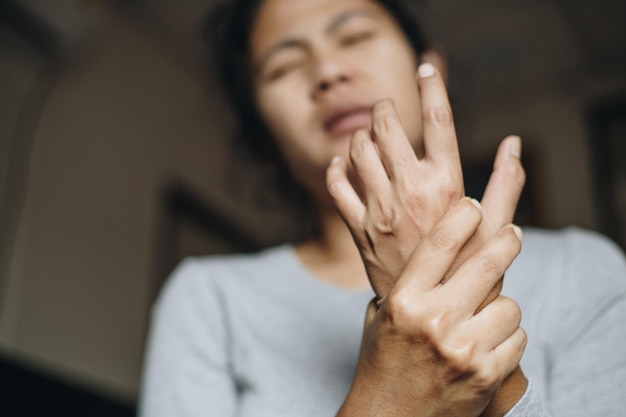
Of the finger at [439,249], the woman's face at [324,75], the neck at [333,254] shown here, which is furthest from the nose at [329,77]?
the finger at [439,249]

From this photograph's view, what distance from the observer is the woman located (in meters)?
0.44

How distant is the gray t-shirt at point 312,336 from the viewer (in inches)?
22.3

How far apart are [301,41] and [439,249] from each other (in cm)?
51

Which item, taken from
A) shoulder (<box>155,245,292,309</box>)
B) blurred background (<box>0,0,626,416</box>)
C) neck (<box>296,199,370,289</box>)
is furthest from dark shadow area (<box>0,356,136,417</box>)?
neck (<box>296,199,370,289</box>)

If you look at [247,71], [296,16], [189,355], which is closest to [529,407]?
[189,355]

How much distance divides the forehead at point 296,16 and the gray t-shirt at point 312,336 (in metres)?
0.34

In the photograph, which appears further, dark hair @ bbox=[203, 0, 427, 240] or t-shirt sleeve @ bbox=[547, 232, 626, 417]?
dark hair @ bbox=[203, 0, 427, 240]

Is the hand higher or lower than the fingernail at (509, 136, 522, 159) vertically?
lower

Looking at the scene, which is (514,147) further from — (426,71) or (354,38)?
(354,38)

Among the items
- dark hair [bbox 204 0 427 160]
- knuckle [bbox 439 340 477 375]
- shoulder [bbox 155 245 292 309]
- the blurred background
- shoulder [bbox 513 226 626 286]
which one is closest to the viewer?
knuckle [bbox 439 340 477 375]

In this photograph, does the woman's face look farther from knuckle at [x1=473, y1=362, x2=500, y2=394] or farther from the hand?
knuckle at [x1=473, y1=362, x2=500, y2=394]

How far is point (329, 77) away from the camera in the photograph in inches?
31.1

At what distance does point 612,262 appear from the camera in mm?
651

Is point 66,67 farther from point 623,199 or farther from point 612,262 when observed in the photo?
point 623,199
